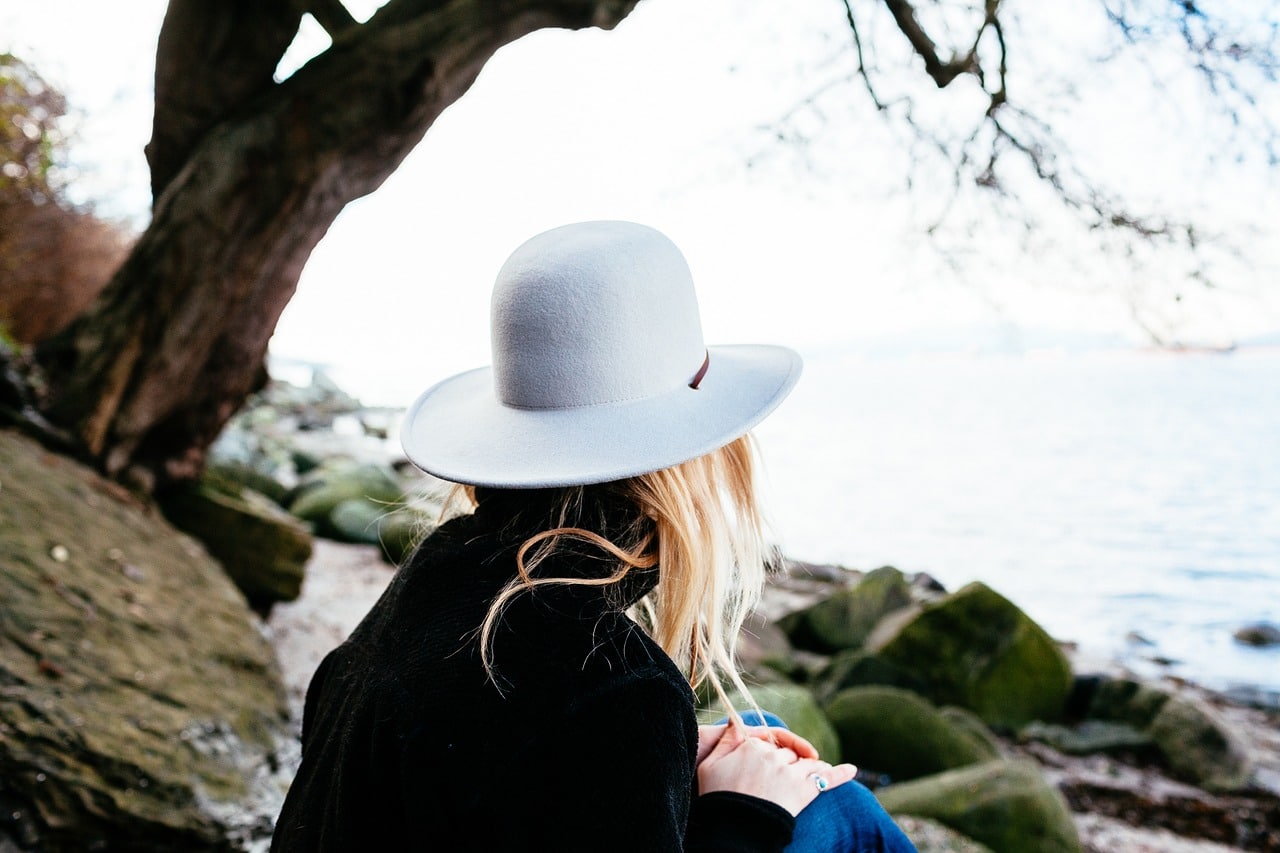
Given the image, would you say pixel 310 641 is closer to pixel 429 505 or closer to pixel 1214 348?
pixel 429 505

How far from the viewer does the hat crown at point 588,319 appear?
57.9 inches

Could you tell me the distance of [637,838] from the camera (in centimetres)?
112

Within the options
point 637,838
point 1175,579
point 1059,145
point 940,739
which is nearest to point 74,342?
point 637,838

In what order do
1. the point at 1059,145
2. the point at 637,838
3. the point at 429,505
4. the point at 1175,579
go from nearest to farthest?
the point at 637,838 → the point at 429,505 → the point at 1059,145 → the point at 1175,579

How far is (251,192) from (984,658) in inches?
249

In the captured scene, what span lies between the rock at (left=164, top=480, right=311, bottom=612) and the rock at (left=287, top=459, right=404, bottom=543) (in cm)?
285

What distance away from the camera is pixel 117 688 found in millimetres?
2789

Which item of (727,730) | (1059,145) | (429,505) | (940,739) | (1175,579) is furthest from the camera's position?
(1175,579)

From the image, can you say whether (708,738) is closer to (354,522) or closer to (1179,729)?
(1179,729)

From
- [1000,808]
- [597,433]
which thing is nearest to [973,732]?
[1000,808]

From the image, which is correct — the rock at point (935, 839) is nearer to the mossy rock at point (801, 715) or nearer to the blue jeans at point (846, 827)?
the mossy rock at point (801, 715)

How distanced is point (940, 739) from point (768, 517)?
12.1 feet

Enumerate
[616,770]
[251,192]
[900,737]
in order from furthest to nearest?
[900,737] → [251,192] → [616,770]

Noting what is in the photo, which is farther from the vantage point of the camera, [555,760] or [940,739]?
[940,739]
